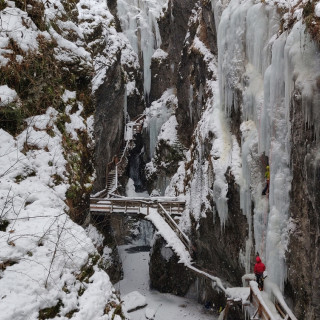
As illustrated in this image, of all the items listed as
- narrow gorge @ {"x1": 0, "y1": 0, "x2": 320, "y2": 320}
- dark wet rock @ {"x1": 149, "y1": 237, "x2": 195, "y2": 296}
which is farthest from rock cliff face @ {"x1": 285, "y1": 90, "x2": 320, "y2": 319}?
dark wet rock @ {"x1": 149, "y1": 237, "x2": 195, "y2": 296}

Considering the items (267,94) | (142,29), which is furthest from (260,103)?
(142,29)

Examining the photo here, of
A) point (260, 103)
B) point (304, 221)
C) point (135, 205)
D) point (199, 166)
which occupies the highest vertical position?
point (260, 103)

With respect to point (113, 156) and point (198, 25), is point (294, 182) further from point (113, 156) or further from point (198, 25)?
point (113, 156)

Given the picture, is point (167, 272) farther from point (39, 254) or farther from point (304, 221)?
point (39, 254)

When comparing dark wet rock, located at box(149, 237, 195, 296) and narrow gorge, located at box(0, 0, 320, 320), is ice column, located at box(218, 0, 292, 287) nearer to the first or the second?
narrow gorge, located at box(0, 0, 320, 320)

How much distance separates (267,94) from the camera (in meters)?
9.06

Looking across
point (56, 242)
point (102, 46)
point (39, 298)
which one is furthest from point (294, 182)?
point (102, 46)

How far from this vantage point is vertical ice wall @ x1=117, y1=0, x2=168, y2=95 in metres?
32.1

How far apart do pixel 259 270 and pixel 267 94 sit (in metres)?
4.87

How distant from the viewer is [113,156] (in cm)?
2514

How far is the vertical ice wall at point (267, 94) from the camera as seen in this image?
722 centimetres

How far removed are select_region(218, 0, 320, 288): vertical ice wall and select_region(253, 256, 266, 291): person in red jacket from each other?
1.12 feet

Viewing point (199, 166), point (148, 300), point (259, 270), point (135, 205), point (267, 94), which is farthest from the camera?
point (135, 205)

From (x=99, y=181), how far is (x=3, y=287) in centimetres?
1868
